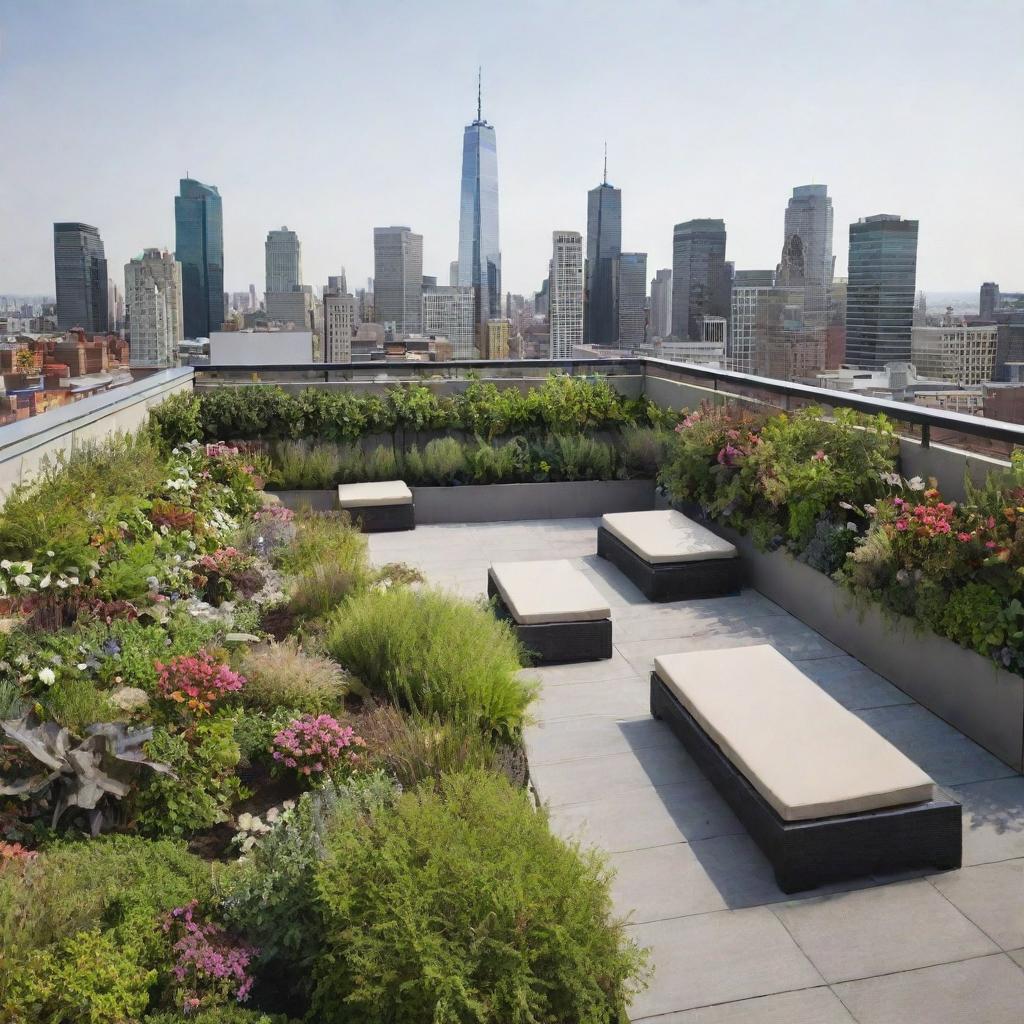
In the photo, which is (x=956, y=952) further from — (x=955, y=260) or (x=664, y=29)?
(x=955, y=260)

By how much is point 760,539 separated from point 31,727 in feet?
14.0

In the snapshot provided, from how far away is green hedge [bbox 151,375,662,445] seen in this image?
8.85 metres

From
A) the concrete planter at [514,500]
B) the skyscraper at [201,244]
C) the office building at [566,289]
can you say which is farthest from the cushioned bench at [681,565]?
the skyscraper at [201,244]

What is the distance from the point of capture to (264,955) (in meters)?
2.36

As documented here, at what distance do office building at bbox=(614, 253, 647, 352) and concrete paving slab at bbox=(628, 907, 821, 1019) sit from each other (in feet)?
90.3

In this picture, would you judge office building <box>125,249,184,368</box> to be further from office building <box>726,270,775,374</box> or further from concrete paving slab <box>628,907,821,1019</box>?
concrete paving slab <box>628,907,821,1019</box>

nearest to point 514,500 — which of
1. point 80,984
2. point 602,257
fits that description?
point 80,984

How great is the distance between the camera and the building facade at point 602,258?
109 ft

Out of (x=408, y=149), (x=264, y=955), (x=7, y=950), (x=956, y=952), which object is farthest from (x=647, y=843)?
(x=408, y=149)

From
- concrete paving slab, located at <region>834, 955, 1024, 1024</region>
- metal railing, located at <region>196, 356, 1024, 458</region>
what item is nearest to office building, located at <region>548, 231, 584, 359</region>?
metal railing, located at <region>196, 356, 1024, 458</region>

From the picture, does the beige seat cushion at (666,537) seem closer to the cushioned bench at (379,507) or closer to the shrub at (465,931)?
the cushioned bench at (379,507)

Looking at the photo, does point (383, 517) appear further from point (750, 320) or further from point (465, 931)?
point (750, 320)

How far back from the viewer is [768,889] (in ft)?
9.80

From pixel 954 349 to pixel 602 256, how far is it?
2707cm
